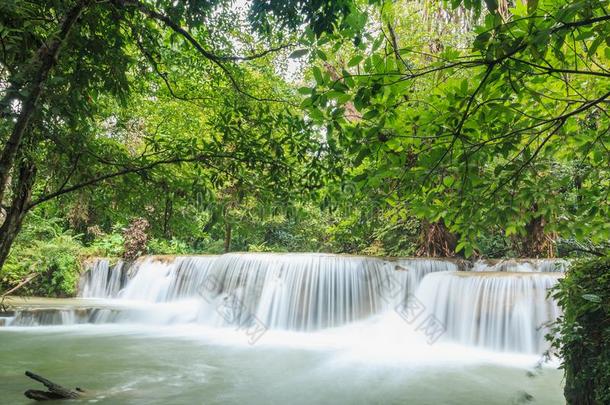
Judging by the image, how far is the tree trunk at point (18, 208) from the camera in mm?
2336

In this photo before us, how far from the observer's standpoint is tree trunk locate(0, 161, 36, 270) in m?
2.34

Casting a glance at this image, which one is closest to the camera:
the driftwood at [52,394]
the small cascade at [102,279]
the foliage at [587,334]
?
the foliage at [587,334]

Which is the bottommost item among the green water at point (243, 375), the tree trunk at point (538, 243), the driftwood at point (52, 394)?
the green water at point (243, 375)

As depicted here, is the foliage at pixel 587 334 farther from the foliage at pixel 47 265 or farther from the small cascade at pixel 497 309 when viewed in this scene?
the foliage at pixel 47 265

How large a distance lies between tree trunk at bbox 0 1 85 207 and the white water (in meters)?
6.36

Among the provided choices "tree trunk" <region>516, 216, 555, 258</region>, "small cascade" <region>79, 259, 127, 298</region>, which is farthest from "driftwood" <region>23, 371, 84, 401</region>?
"small cascade" <region>79, 259, 127, 298</region>

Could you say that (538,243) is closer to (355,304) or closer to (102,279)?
(355,304)

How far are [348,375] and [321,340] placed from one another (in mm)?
2800

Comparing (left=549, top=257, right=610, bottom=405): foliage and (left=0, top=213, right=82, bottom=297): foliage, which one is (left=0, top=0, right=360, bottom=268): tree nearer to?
(left=549, top=257, right=610, bottom=405): foliage

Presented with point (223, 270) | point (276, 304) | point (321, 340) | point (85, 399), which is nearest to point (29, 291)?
point (223, 270)

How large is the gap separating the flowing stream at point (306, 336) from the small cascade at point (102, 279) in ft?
4.98

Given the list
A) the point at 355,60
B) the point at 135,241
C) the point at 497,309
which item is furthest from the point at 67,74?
the point at 135,241

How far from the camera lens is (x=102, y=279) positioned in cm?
1401

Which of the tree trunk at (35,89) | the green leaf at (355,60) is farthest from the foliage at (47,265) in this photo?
the green leaf at (355,60)
